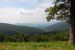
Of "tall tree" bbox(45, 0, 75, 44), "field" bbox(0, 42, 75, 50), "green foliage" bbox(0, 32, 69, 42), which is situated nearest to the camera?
"field" bbox(0, 42, 75, 50)

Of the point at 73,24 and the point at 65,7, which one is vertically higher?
the point at 65,7

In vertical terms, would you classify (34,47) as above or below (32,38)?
above

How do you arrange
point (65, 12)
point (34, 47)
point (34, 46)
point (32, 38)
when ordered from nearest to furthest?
point (34, 47) < point (34, 46) < point (65, 12) < point (32, 38)

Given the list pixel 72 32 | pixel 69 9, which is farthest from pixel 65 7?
pixel 72 32

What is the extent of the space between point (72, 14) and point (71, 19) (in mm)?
558

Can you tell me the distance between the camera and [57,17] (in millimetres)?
30703

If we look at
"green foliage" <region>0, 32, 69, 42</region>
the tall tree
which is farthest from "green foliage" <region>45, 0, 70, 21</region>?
"green foliage" <region>0, 32, 69, 42</region>

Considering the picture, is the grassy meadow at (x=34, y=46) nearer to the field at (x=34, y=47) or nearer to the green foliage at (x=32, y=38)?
the field at (x=34, y=47)

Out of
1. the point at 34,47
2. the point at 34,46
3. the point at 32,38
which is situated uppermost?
the point at 34,47

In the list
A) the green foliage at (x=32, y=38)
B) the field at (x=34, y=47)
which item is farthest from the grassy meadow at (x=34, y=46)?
the green foliage at (x=32, y=38)

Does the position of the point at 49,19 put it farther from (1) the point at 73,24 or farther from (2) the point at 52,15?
(1) the point at 73,24

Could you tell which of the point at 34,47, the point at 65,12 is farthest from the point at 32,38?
the point at 34,47

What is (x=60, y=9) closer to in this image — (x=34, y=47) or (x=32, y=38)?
(x=34, y=47)

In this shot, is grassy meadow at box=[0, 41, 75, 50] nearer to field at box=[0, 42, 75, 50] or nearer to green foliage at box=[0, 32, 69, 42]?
field at box=[0, 42, 75, 50]
